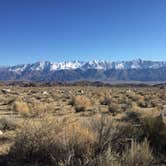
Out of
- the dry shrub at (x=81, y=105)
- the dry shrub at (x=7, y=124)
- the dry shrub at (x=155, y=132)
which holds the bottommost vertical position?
the dry shrub at (x=81, y=105)

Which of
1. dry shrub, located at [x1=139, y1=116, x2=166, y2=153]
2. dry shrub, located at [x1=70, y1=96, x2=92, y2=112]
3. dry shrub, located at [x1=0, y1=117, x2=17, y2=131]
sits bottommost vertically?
dry shrub, located at [x1=70, y1=96, x2=92, y2=112]

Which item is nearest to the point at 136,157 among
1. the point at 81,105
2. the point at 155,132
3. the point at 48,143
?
the point at 48,143

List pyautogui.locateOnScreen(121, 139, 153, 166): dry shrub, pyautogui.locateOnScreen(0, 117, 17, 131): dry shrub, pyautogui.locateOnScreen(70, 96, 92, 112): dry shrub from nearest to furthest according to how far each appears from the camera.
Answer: pyautogui.locateOnScreen(121, 139, 153, 166): dry shrub, pyautogui.locateOnScreen(0, 117, 17, 131): dry shrub, pyautogui.locateOnScreen(70, 96, 92, 112): dry shrub

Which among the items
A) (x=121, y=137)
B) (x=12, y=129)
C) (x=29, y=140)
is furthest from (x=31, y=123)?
(x=12, y=129)

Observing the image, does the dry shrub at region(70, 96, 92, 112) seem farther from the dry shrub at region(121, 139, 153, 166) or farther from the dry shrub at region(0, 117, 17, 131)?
the dry shrub at region(121, 139, 153, 166)

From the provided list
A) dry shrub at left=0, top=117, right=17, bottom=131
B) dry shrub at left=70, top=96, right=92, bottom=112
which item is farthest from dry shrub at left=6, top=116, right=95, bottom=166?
dry shrub at left=70, top=96, right=92, bottom=112

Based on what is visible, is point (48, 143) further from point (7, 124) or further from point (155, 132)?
point (7, 124)

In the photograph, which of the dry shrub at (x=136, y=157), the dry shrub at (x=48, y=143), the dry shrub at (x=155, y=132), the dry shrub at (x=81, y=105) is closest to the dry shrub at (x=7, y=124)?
the dry shrub at (x=48, y=143)

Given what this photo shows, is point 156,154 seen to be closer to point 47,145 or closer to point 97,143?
point 97,143

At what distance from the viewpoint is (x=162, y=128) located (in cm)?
967

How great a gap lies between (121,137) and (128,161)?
9.18 ft

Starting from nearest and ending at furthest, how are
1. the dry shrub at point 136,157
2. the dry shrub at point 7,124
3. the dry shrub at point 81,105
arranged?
the dry shrub at point 136,157, the dry shrub at point 7,124, the dry shrub at point 81,105

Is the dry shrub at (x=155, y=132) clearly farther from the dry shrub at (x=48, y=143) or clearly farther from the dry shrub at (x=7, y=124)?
the dry shrub at (x=7, y=124)

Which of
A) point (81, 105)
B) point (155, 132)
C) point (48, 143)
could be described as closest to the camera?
point (48, 143)
